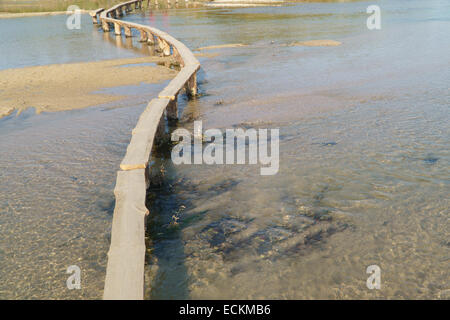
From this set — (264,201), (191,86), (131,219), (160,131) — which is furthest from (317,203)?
(191,86)

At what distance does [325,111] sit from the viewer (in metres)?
7.76

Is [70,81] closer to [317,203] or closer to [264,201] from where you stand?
[264,201]

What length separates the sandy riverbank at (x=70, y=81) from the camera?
30.8 ft

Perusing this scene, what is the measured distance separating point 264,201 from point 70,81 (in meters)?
→ 8.91

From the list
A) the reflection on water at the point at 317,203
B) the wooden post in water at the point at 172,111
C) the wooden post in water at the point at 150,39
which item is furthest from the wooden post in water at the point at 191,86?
the wooden post in water at the point at 150,39

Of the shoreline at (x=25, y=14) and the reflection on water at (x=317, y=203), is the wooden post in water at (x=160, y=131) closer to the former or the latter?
the reflection on water at (x=317, y=203)

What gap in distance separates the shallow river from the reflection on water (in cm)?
2

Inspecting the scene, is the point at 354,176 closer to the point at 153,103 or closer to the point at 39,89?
the point at 153,103

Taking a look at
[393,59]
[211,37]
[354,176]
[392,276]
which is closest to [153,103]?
[354,176]

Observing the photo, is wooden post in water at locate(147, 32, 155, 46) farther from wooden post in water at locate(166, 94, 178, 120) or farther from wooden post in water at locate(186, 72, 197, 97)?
wooden post in water at locate(166, 94, 178, 120)

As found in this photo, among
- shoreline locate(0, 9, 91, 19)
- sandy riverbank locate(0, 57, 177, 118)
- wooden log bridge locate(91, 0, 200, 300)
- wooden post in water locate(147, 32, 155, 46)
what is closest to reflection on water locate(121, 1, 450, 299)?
wooden log bridge locate(91, 0, 200, 300)

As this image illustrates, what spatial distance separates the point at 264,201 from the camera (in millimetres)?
4668
